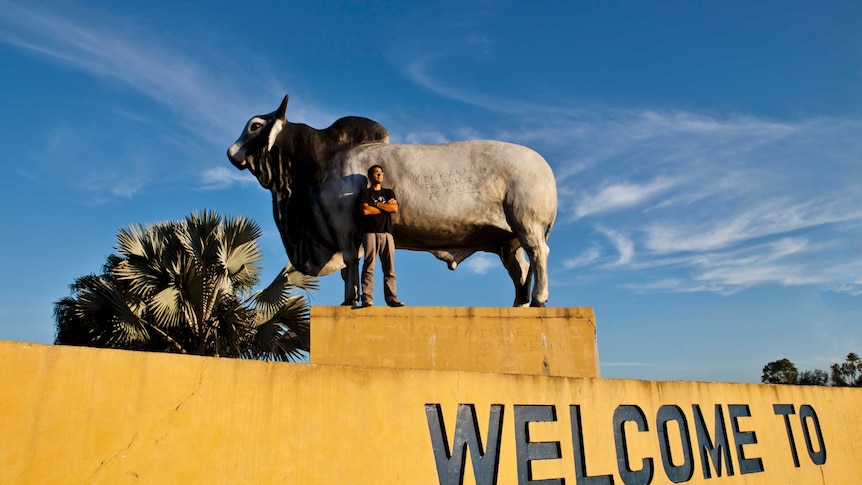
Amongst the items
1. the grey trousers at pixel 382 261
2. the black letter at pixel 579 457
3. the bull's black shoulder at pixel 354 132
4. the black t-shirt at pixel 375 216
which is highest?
the bull's black shoulder at pixel 354 132

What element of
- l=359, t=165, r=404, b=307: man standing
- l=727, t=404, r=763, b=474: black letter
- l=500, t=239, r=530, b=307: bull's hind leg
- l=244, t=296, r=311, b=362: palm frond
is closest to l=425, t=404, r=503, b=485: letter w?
l=359, t=165, r=404, b=307: man standing

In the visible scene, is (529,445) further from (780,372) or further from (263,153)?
(780,372)

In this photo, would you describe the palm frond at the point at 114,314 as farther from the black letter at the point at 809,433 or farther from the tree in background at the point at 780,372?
the tree in background at the point at 780,372

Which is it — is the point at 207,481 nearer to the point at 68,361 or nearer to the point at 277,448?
the point at 277,448

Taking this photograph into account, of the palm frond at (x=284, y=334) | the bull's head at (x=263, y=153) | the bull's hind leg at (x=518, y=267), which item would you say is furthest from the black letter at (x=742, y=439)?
the palm frond at (x=284, y=334)

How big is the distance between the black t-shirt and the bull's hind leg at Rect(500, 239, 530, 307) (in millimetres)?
1488

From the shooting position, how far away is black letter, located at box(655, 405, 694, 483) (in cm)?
593

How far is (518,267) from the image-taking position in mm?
7156

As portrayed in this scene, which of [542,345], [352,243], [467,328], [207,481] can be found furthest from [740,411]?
[207,481]

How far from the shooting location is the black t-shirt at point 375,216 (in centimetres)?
625

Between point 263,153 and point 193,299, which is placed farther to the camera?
point 193,299

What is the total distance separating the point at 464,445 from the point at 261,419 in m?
1.61

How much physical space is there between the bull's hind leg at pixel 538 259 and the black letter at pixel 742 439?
2.25 metres

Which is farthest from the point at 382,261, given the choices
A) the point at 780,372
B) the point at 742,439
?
the point at 780,372
